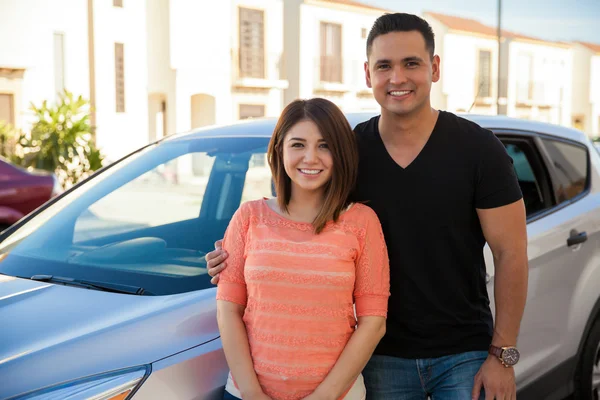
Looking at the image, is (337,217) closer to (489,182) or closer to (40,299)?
(489,182)

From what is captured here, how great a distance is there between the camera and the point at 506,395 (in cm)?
221

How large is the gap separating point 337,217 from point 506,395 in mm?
711

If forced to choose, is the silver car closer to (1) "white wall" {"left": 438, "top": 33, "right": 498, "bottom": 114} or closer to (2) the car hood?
(2) the car hood

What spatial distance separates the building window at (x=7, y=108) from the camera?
61.3 ft

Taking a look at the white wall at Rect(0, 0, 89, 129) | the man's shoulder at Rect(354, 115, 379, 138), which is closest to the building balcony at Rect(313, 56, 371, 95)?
the white wall at Rect(0, 0, 89, 129)

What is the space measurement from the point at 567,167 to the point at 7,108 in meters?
17.2

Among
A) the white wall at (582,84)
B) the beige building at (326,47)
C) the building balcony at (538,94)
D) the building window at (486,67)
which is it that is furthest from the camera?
the white wall at (582,84)

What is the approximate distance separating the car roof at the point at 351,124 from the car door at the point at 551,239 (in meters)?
0.04

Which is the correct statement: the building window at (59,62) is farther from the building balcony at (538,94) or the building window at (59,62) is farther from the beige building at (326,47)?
the building balcony at (538,94)

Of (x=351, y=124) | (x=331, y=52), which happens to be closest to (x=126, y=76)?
(x=331, y=52)

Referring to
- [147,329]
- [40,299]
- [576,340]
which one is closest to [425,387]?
[147,329]

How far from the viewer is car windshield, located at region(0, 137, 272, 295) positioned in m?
2.63

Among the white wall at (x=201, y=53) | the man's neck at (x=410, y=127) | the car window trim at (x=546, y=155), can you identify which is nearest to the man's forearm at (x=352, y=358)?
the man's neck at (x=410, y=127)

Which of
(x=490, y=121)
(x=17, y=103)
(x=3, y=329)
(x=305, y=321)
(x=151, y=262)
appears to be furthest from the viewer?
(x=17, y=103)
